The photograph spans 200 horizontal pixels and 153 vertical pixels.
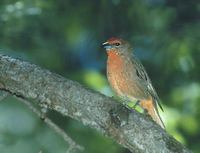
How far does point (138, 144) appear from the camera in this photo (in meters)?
5.82

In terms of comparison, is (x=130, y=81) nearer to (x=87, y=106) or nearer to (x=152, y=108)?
(x=152, y=108)

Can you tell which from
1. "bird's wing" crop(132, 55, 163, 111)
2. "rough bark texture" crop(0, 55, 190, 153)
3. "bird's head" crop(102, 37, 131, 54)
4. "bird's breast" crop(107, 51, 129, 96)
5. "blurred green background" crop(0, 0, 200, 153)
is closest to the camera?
"rough bark texture" crop(0, 55, 190, 153)

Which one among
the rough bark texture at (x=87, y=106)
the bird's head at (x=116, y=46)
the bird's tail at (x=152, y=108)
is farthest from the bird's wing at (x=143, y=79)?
the rough bark texture at (x=87, y=106)

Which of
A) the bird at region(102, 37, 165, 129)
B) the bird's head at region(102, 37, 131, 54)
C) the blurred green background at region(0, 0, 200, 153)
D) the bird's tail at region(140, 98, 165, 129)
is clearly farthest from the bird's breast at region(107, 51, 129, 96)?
the blurred green background at region(0, 0, 200, 153)

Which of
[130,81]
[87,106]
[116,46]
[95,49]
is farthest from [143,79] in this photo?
[95,49]

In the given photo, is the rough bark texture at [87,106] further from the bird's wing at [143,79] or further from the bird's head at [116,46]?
the bird's head at [116,46]

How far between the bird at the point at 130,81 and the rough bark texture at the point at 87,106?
2.15 m

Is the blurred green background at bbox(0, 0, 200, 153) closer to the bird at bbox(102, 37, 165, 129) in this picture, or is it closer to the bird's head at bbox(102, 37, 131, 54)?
the bird at bbox(102, 37, 165, 129)

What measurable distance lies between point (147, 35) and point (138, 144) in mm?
5906

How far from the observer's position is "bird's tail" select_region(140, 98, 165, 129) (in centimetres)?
827

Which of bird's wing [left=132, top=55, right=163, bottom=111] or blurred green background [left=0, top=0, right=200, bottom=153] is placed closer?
bird's wing [left=132, top=55, right=163, bottom=111]

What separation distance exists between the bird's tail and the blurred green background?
21.8 inches

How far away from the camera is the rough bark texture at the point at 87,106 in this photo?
5.81m

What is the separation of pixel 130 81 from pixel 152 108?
17.4 inches
